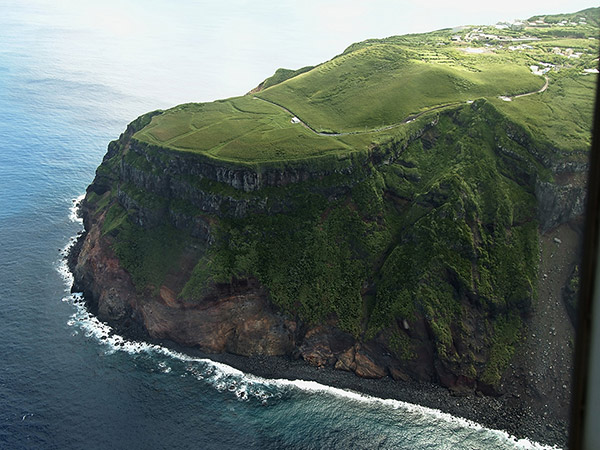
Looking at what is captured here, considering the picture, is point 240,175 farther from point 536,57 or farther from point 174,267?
point 536,57

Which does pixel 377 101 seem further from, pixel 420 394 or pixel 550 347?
pixel 420 394

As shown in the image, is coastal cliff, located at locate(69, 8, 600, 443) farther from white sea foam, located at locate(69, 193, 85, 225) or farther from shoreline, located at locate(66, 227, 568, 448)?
white sea foam, located at locate(69, 193, 85, 225)

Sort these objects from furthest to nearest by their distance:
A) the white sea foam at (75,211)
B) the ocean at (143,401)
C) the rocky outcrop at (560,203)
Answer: the white sea foam at (75,211) → the rocky outcrop at (560,203) → the ocean at (143,401)

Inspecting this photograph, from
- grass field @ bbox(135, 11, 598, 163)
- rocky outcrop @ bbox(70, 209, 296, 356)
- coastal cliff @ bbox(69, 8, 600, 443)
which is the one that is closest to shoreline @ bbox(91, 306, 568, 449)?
coastal cliff @ bbox(69, 8, 600, 443)

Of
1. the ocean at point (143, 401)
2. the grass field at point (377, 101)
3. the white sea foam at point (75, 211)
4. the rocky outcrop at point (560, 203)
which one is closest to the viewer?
the ocean at point (143, 401)

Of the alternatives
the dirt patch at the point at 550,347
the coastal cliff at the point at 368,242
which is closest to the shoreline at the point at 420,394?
the coastal cliff at the point at 368,242

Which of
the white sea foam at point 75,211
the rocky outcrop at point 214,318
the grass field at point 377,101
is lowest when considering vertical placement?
the rocky outcrop at point 214,318

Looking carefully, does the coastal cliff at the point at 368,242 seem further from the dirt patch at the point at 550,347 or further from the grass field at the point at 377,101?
the grass field at the point at 377,101

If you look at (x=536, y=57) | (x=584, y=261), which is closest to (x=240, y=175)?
(x=584, y=261)
